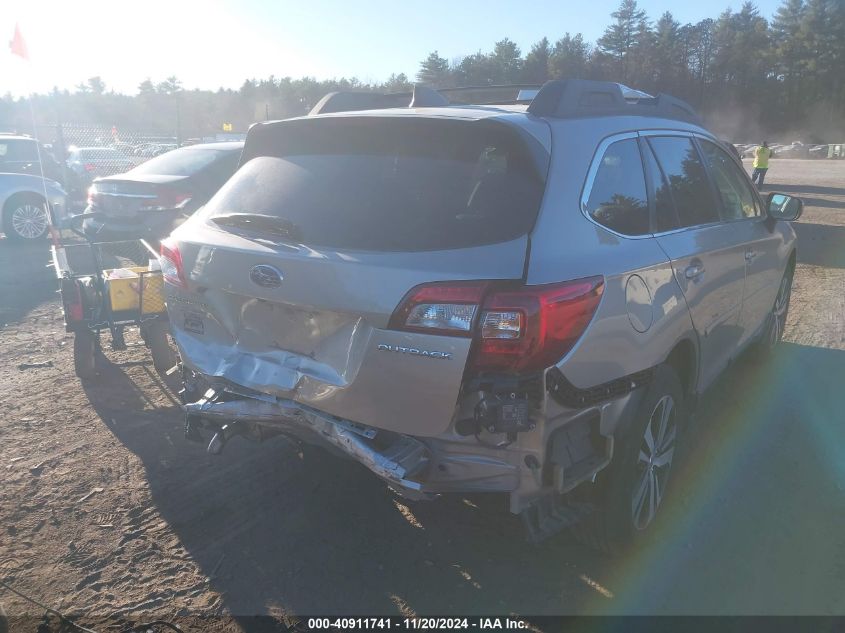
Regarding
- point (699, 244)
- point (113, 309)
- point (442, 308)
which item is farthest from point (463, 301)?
point (113, 309)

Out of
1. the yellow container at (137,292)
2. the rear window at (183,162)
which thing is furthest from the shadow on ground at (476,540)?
the rear window at (183,162)

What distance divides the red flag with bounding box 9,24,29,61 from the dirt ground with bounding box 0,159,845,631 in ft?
20.6

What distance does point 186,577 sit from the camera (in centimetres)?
308

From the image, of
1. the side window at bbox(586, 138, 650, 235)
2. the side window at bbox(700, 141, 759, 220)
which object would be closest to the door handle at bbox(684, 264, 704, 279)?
the side window at bbox(586, 138, 650, 235)

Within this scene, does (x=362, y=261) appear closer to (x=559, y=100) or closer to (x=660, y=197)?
(x=559, y=100)

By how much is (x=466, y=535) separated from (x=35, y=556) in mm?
1979

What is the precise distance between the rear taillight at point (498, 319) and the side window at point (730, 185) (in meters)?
2.29

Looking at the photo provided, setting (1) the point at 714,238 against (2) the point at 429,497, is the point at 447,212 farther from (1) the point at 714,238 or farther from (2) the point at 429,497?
(1) the point at 714,238

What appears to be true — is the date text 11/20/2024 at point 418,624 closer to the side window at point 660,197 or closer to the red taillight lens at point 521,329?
the red taillight lens at point 521,329

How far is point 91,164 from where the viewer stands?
58.0ft

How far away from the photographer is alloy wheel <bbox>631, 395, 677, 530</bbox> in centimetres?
323

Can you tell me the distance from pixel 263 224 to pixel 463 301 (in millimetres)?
1077

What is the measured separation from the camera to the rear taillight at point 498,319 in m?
2.46

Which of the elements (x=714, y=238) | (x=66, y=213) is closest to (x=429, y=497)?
(x=714, y=238)
